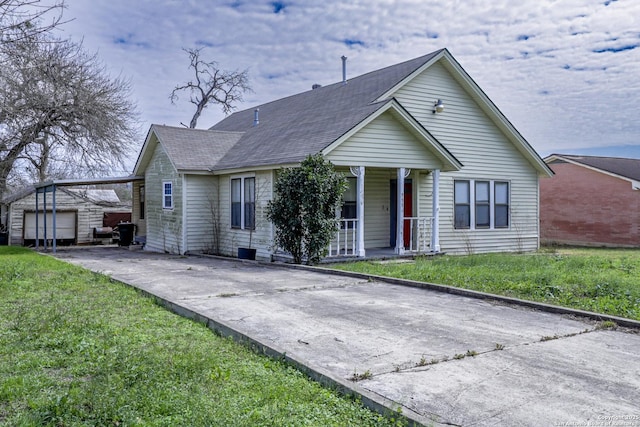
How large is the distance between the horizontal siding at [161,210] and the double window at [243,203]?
1.97 meters

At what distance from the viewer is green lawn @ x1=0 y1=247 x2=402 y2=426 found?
3.87 metres

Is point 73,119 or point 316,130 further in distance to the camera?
point 73,119

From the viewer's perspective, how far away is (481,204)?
60.0ft

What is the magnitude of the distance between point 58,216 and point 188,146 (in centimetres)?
962

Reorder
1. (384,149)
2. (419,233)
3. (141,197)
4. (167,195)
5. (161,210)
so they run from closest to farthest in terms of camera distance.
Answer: (384,149) < (419,233) < (167,195) < (161,210) < (141,197)

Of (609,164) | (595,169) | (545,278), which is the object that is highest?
(609,164)

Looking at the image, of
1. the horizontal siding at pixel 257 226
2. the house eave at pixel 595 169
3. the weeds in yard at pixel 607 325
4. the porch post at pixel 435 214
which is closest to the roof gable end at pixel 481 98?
the porch post at pixel 435 214

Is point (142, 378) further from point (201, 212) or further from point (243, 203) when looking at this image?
point (201, 212)

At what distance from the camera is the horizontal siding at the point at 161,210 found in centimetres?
1784

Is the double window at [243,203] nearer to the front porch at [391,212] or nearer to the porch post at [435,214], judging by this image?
the front porch at [391,212]

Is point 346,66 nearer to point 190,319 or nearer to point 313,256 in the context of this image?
point 313,256

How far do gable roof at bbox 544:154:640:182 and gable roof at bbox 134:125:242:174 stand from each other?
15.6 meters

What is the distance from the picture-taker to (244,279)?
11.0m

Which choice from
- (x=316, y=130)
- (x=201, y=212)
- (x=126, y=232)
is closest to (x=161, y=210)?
(x=201, y=212)
